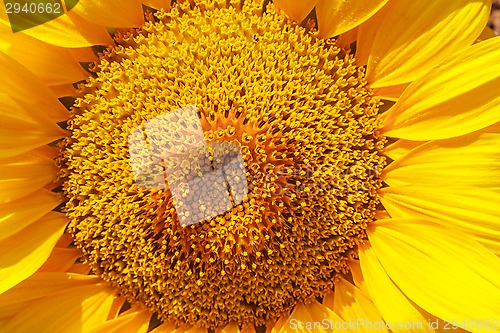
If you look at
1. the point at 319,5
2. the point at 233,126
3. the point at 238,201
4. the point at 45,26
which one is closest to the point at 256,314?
the point at 238,201

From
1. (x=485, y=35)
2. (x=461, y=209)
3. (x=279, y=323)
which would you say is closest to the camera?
(x=461, y=209)

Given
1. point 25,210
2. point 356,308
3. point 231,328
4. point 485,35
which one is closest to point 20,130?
point 25,210

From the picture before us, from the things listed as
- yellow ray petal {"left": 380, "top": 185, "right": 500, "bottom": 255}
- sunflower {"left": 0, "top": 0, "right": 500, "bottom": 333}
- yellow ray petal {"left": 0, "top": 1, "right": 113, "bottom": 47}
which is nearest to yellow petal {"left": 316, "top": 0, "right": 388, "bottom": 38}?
sunflower {"left": 0, "top": 0, "right": 500, "bottom": 333}

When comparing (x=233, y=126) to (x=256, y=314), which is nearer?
(x=233, y=126)

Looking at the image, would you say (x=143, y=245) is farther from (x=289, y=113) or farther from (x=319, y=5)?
(x=319, y=5)

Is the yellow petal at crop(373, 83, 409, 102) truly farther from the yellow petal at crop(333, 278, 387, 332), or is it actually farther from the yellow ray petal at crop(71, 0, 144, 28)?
the yellow ray petal at crop(71, 0, 144, 28)

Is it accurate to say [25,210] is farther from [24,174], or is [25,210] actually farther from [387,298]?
[387,298]
